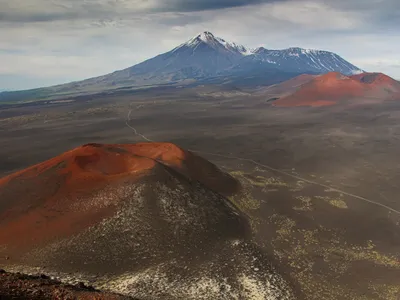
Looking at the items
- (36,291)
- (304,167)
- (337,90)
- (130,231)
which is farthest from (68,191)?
(337,90)

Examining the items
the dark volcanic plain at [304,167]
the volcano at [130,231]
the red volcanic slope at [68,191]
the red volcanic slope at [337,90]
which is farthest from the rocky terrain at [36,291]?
the red volcanic slope at [337,90]

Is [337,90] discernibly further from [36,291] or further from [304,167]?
[36,291]

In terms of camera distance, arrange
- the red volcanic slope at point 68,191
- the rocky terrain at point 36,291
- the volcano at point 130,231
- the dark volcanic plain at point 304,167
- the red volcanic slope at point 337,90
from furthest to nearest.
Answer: the red volcanic slope at point 337,90, the red volcanic slope at point 68,191, the dark volcanic plain at point 304,167, the volcano at point 130,231, the rocky terrain at point 36,291

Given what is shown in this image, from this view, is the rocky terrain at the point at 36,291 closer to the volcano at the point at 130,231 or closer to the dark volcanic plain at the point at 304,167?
the volcano at the point at 130,231

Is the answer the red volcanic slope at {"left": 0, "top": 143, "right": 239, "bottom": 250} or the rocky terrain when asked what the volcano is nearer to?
the red volcanic slope at {"left": 0, "top": 143, "right": 239, "bottom": 250}

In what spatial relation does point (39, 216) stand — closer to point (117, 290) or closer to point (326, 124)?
point (117, 290)

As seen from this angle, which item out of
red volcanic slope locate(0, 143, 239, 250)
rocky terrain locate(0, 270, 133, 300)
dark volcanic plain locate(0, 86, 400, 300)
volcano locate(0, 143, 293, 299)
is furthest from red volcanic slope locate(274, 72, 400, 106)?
rocky terrain locate(0, 270, 133, 300)

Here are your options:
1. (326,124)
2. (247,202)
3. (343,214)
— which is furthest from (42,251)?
(326,124)
